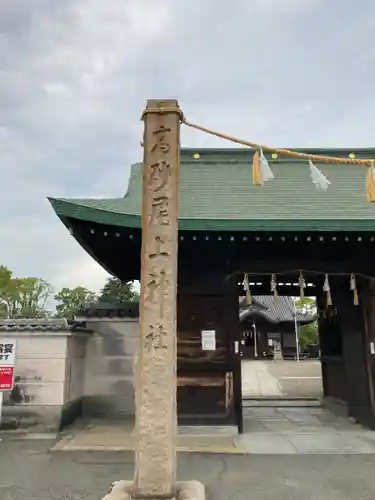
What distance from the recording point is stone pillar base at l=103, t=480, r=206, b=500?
3.62 metres

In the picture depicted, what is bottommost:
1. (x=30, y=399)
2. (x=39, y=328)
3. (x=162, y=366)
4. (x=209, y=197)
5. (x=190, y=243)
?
(x=30, y=399)

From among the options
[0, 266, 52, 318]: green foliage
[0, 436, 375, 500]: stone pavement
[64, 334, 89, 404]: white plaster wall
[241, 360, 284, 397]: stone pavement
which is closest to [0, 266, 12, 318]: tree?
[0, 266, 52, 318]: green foliage

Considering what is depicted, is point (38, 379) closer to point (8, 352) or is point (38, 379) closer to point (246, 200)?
point (8, 352)

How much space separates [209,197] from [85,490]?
642 cm

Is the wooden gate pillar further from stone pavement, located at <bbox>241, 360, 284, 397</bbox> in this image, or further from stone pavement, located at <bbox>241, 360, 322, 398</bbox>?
stone pavement, located at <bbox>241, 360, 284, 397</bbox>

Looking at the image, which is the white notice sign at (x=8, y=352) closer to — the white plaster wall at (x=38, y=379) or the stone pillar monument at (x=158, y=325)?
the white plaster wall at (x=38, y=379)

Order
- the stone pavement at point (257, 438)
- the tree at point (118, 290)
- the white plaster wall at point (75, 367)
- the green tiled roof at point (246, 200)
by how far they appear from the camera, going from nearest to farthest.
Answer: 1. the stone pavement at point (257, 438)
2. the green tiled roof at point (246, 200)
3. the white plaster wall at point (75, 367)
4. the tree at point (118, 290)

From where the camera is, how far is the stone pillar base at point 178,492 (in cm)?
362

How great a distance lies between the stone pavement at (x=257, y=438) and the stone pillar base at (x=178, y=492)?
7.43 feet

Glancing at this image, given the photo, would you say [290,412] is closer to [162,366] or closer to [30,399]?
[30,399]

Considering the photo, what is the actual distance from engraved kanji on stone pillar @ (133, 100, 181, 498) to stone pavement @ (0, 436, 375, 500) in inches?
38.4

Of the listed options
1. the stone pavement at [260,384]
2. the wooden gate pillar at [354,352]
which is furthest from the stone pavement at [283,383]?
the wooden gate pillar at [354,352]

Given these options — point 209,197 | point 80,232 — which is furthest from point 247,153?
point 80,232

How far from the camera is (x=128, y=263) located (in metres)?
9.15
